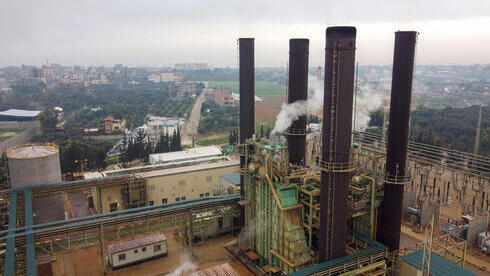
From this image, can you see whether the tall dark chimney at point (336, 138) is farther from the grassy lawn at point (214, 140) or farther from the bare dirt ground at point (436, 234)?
the grassy lawn at point (214, 140)

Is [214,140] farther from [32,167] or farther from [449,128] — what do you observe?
[32,167]

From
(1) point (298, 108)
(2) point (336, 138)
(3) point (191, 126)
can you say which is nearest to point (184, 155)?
(1) point (298, 108)

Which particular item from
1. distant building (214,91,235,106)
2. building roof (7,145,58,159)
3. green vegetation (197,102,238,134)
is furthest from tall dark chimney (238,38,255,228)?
distant building (214,91,235,106)

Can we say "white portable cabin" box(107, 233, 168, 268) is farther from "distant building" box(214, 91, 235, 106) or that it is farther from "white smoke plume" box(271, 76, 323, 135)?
"distant building" box(214, 91, 235, 106)

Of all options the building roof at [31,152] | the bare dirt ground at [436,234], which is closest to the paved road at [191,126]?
the building roof at [31,152]

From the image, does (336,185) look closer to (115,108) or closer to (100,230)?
(100,230)
